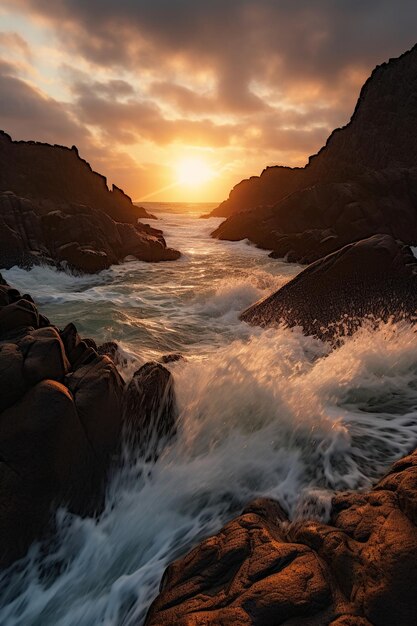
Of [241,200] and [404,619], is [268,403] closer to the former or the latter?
[404,619]

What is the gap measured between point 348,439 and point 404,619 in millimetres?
2735

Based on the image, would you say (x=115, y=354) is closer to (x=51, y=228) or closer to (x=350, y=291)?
(x=350, y=291)

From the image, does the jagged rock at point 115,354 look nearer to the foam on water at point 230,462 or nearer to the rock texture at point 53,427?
the foam on water at point 230,462

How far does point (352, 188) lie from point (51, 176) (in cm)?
4226

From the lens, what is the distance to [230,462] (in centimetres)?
553

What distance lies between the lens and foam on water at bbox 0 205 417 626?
14.6ft

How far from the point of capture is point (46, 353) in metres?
6.13

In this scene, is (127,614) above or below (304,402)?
below

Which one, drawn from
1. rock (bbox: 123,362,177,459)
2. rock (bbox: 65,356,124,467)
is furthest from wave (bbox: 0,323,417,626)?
rock (bbox: 65,356,124,467)

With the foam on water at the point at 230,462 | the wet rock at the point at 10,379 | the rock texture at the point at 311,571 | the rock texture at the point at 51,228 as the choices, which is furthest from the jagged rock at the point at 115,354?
the rock texture at the point at 51,228

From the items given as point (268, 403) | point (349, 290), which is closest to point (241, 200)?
point (349, 290)

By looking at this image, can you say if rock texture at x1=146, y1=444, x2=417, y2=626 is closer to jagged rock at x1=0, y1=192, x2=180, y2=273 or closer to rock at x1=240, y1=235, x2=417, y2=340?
rock at x1=240, y1=235, x2=417, y2=340

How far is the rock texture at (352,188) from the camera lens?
39941 mm

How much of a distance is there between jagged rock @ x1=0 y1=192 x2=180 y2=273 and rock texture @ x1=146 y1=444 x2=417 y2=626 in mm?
24653
